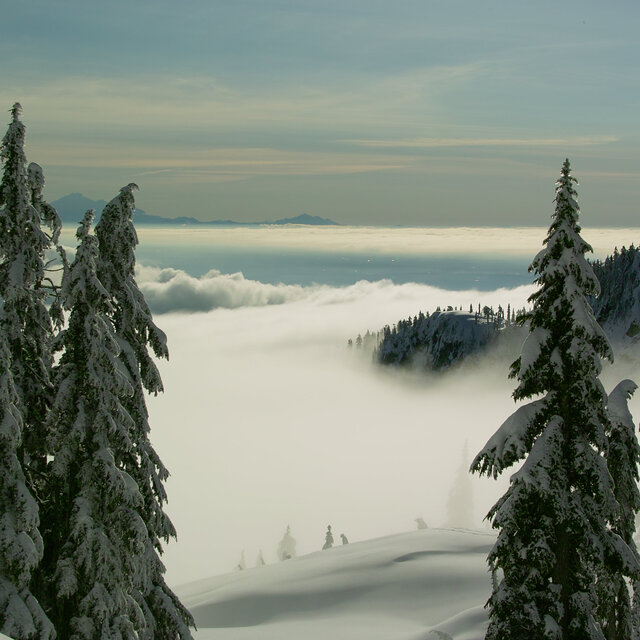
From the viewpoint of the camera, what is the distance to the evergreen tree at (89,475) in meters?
14.2

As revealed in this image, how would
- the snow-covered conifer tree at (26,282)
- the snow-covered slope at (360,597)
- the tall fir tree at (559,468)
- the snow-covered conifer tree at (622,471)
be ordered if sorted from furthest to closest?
1. the snow-covered slope at (360,597)
2. the snow-covered conifer tree at (622,471)
3. the snow-covered conifer tree at (26,282)
4. the tall fir tree at (559,468)

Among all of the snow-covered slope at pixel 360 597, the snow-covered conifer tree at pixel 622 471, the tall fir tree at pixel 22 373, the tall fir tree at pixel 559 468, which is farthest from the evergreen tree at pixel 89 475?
the snow-covered slope at pixel 360 597

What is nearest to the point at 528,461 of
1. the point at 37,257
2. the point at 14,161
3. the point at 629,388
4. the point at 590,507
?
the point at 590,507

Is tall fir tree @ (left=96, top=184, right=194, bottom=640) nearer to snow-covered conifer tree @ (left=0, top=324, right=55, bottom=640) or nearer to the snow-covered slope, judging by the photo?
snow-covered conifer tree @ (left=0, top=324, right=55, bottom=640)

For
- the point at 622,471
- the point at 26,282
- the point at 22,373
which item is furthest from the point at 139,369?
the point at 622,471

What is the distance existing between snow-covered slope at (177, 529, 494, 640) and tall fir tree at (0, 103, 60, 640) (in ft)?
95.2

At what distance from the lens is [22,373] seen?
598 inches

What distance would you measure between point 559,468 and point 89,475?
31.4 ft

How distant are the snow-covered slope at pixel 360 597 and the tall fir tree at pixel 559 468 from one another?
2620cm

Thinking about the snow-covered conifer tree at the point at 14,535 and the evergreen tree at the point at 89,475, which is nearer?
the snow-covered conifer tree at the point at 14,535

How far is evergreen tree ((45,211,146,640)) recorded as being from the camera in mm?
14234

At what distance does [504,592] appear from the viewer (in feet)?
43.7

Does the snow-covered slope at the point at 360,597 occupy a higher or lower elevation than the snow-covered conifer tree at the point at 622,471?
lower

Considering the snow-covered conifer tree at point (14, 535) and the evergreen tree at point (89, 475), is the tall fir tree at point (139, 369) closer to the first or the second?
the evergreen tree at point (89, 475)
